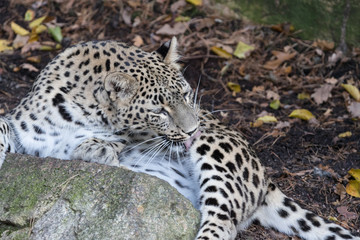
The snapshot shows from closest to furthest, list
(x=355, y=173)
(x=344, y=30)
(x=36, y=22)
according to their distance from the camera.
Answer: (x=355, y=173)
(x=344, y=30)
(x=36, y=22)

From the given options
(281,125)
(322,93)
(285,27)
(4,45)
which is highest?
(285,27)

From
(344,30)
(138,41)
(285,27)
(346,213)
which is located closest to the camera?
(346,213)

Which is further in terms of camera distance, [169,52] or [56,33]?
[56,33]

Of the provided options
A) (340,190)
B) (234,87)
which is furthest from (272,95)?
(340,190)

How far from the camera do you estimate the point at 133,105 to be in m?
6.55

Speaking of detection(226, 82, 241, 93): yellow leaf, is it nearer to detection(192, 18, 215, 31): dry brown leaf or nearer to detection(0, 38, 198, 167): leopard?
detection(192, 18, 215, 31): dry brown leaf

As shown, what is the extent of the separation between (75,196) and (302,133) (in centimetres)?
423

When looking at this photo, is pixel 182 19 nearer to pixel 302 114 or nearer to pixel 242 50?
pixel 242 50

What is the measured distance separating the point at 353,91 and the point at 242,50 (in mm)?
2031

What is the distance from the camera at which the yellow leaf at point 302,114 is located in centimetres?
885

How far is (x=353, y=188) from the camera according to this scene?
7262 millimetres

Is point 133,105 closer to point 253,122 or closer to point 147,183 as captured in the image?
point 147,183

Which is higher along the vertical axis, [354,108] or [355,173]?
[355,173]

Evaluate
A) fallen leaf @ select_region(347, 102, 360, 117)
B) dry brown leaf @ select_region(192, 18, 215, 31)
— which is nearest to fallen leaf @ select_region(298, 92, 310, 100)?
fallen leaf @ select_region(347, 102, 360, 117)
